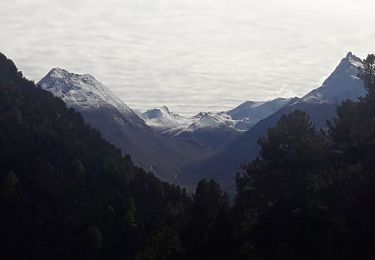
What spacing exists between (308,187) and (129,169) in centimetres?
13003

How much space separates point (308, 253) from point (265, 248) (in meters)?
6.81

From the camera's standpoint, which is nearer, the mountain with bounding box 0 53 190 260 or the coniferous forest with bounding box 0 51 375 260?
the coniferous forest with bounding box 0 51 375 260

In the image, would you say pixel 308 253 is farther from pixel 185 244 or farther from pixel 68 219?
pixel 68 219

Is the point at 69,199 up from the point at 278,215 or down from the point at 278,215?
down

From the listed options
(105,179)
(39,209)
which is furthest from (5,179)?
(105,179)

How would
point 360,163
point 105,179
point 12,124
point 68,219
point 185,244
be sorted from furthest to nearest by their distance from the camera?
point 12,124, point 105,179, point 68,219, point 185,244, point 360,163

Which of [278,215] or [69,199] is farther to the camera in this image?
[69,199]

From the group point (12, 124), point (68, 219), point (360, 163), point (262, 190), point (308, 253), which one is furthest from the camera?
point (12, 124)

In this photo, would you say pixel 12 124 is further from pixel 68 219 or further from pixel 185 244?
pixel 185 244

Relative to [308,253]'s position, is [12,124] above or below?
above

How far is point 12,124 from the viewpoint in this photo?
184000mm

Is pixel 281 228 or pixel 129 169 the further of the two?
pixel 129 169

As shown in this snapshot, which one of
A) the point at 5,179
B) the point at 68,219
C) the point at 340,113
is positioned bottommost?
the point at 68,219

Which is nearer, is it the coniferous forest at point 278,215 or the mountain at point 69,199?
the coniferous forest at point 278,215
